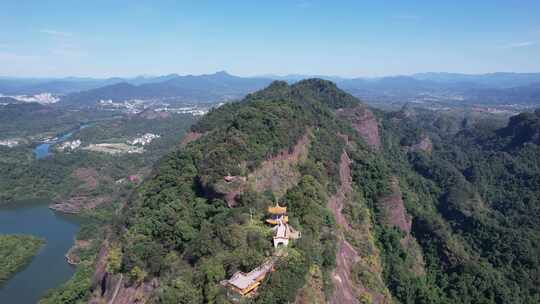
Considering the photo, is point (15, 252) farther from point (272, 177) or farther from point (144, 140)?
point (144, 140)

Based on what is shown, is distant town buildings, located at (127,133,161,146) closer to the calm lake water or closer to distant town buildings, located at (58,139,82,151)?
distant town buildings, located at (58,139,82,151)

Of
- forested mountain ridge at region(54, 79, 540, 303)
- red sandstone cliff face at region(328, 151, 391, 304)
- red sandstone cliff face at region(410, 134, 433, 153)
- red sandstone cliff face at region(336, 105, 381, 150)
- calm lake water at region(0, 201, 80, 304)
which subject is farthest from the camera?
red sandstone cliff face at region(410, 134, 433, 153)

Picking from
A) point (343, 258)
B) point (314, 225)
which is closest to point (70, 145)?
point (314, 225)

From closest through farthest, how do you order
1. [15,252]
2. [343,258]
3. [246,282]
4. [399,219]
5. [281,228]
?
[246,282]
[281,228]
[343,258]
[399,219]
[15,252]

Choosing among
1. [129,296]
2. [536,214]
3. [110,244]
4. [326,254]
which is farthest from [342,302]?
[536,214]

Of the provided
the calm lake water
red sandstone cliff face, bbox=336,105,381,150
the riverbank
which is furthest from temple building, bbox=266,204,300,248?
red sandstone cliff face, bbox=336,105,381,150

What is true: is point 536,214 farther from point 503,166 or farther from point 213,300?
point 213,300
